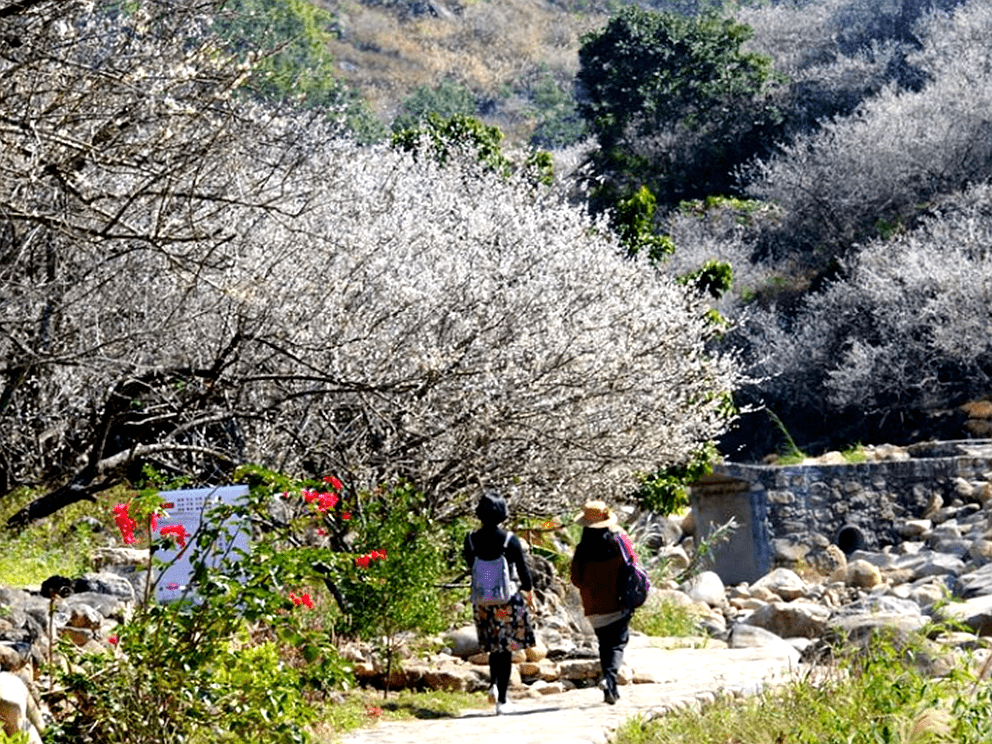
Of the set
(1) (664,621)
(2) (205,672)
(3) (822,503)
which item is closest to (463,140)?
(3) (822,503)

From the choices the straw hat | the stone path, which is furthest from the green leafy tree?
the straw hat

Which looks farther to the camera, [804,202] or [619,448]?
[804,202]

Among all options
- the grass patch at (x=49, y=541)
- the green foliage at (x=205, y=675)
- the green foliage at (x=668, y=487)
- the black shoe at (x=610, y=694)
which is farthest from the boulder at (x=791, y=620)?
the green foliage at (x=205, y=675)

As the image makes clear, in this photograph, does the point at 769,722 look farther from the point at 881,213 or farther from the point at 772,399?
the point at 881,213

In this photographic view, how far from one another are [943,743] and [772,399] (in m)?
29.6

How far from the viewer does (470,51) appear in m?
82.6

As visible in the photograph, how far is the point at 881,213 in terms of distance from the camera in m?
39.4

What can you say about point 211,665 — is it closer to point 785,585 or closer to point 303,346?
point 303,346

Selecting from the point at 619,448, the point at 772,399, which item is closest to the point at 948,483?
the point at 772,399

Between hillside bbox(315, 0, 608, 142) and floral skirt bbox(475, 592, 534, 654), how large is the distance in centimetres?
6364

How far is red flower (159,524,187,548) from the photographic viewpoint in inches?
287

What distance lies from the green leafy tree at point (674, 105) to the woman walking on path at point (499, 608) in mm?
35122

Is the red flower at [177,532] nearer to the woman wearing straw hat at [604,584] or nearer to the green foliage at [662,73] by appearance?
the woman wearing straw hat at [604,584]

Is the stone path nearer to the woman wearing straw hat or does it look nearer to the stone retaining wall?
the woman wearing straw hat
